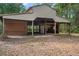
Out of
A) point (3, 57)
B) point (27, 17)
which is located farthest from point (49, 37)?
point (3, 57)

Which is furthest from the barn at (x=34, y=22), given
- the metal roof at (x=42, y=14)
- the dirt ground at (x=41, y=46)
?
the dirt ground at (x=41, y=46)

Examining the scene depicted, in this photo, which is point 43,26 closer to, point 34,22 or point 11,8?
point 34,22

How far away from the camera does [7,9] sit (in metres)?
4.33

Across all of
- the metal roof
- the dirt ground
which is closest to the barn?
the metal roof

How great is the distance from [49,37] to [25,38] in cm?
35

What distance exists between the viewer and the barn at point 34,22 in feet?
14.1

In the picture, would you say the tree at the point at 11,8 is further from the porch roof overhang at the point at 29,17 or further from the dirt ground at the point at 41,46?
the dirt ground at the point at 41,46

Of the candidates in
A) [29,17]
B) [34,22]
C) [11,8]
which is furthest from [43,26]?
[11,8]

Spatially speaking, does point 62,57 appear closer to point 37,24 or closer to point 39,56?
point 39,56

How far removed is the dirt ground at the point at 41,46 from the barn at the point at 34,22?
103 mm

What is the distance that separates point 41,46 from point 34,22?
1.20 feet

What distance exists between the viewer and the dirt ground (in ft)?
14.1

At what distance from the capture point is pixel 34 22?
4.35 m

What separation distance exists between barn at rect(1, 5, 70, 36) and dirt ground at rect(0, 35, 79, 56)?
10 centimetres
